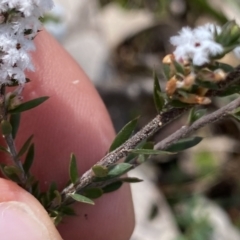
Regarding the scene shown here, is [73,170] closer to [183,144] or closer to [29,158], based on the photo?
[29,158]

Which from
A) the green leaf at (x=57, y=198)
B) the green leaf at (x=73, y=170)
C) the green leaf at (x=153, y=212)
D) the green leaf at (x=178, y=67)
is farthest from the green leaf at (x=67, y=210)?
the green leaf at (x=153, y=212)

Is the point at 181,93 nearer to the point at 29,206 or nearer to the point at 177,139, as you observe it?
the point at 177,139

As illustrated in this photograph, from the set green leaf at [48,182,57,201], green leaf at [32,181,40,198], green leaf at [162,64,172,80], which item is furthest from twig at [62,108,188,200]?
green leaf at [32,181,40,198]

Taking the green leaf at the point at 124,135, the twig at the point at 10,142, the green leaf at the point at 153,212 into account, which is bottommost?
the green leaf at the point at 153,212

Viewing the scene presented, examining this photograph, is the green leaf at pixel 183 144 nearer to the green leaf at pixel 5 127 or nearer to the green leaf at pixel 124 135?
the green leaf at pixel 124 135

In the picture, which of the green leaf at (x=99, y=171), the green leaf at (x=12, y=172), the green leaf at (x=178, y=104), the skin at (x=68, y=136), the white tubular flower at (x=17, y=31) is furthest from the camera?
the skin at (x=68, y=136)

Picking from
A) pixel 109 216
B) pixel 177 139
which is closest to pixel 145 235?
pixel 109 216

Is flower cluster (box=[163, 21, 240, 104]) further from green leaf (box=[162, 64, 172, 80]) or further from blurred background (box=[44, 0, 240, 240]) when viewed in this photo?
blurred background (box=[44, 0, 240, 240])
